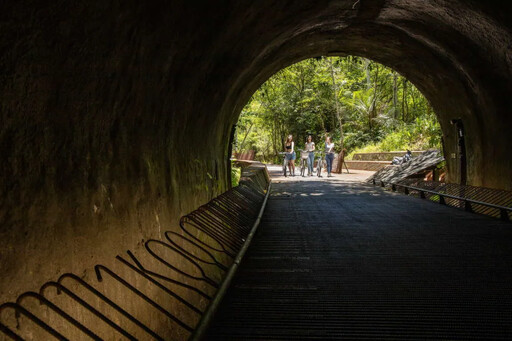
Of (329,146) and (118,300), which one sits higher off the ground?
(329,146)

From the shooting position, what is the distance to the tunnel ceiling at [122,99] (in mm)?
1769

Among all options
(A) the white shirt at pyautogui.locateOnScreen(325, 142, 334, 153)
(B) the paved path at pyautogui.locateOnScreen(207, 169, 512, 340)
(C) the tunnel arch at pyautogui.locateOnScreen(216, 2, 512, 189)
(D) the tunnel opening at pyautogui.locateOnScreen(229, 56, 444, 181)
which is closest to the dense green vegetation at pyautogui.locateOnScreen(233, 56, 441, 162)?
(D) the tunnel opening at pyautogui.locateOnScreen(229, 56, 444, 181)

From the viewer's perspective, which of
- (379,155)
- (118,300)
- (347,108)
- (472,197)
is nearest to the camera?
(118,300)

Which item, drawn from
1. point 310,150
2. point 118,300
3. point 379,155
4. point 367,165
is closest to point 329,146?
point 310,150

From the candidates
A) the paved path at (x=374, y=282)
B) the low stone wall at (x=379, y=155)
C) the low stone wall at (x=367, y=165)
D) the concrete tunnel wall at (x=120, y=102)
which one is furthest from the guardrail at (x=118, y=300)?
the low stone wall at (x=367, y=165)

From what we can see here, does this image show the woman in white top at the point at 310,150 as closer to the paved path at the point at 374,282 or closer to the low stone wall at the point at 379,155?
the low stone wall at the point at 379,155

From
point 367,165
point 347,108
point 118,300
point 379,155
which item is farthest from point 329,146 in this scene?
point 118,300

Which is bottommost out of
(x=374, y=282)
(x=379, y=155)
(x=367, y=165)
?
(x=374, y=282)

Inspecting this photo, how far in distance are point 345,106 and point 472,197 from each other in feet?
79.0

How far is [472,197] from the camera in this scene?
8477 mm

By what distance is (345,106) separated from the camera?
3184cm

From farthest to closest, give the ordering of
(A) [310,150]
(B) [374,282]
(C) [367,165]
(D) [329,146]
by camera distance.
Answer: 1. (C) [367,165]
2. (A) [310,150]
3. (D) [329,146]
4. (B) [374,282]

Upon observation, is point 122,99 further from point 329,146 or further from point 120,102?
point 329,146

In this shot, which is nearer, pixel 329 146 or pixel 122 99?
pixel 122 99
